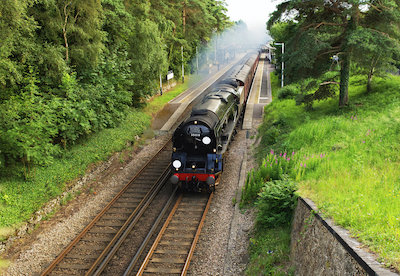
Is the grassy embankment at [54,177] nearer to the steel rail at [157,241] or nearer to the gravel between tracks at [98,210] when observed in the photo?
the gravel between tracks at [98,210]

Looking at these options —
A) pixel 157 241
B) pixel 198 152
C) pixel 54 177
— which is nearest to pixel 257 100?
pixel 198 152

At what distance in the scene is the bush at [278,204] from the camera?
943cm

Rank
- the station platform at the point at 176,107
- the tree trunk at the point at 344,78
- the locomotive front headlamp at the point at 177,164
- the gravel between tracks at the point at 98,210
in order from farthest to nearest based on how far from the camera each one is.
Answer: the station platform at the point at 176,107
the tree trunk at the point at 344,78
the locomotive front headlamp at the point at 177,164
the gravel between tracks at the point at 98,210

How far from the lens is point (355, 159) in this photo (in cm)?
999

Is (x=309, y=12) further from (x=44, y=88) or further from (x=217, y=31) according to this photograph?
(x=217, y=31)

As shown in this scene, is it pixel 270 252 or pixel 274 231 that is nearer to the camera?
pixel 270 252

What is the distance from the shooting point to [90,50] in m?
16.1

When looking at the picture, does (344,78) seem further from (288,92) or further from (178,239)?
(178,239)

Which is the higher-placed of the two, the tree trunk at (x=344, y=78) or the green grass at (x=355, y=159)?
the tree trunk at (x=344, y=78)

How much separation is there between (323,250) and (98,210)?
30.9 ft

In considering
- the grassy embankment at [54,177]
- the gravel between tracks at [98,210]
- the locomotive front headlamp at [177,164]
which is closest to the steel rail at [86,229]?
the gravel between tracks at [98,210]

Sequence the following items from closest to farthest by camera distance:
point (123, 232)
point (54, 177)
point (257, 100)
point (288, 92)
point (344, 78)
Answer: point (123, 232) → point (54, 177) → point (344, 78) → point (288, 92) → point (257, 100)

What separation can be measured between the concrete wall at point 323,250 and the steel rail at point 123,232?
18.8 ft

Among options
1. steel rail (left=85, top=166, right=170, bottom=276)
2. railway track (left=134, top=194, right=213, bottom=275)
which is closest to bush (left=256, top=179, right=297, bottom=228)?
railway track (left=134, top=194, right=213, bottom=275)
